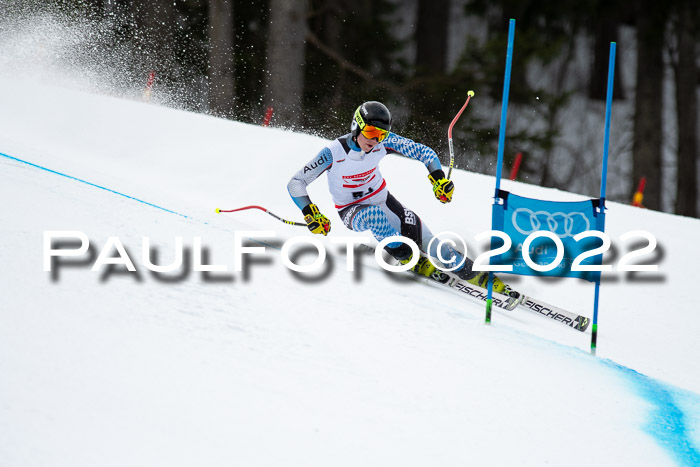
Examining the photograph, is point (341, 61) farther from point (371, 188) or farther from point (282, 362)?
point (282, 362)

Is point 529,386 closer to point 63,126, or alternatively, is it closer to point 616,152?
point 63,126

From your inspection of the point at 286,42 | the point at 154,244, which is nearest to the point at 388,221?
the point at 154,244

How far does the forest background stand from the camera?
1321cm

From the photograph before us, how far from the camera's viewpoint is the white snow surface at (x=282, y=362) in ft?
8.18

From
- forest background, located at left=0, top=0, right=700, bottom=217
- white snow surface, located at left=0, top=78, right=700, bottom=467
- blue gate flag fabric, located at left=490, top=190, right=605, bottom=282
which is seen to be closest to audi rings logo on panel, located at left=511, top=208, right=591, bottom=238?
blue gate flag fabric, located at left=490, top=190, right=605, bottom=282

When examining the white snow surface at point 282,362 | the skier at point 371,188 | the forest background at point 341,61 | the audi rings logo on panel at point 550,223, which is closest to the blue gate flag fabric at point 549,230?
the audi rings logo on panel at point 550,223

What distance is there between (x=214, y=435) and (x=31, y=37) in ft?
40.4

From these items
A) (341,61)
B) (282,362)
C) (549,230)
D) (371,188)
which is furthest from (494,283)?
(341,61)

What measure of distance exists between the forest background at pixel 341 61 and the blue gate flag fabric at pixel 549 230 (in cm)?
913

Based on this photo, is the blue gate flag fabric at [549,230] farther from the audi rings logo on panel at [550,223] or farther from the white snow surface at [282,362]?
the white snow surface at [282,362]

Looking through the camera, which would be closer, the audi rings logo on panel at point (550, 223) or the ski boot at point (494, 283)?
the audi rings logo on panel at point (550, 223)

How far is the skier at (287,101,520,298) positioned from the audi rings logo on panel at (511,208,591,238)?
2.13 ft

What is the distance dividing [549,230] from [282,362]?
203 centimetres

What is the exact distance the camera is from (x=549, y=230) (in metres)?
4.40
